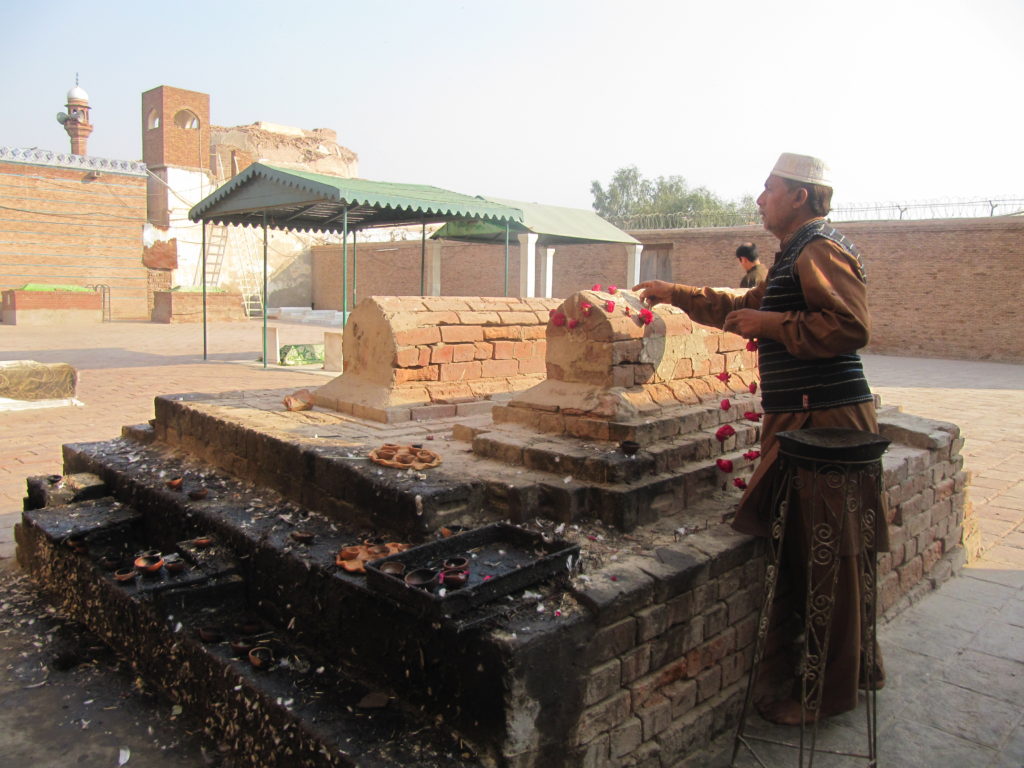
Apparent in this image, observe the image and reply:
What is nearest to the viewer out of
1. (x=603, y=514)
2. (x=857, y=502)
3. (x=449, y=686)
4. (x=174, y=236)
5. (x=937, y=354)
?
(x=449, y=686)

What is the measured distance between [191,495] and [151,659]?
936 millimetres

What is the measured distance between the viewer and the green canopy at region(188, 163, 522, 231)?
29.8 ft

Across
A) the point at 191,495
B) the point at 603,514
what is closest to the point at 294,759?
the point at 603,514

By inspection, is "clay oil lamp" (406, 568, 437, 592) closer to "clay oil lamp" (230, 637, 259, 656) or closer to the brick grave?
the brick grave

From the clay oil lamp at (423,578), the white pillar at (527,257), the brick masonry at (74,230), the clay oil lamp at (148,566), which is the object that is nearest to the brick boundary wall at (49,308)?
the brick masonry at (74,230)

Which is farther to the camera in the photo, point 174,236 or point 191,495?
point 174,236

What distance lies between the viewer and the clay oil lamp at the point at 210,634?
2849 mm

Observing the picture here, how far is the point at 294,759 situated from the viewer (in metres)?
2.29

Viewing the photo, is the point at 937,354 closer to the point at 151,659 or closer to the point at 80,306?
the point at 151,659

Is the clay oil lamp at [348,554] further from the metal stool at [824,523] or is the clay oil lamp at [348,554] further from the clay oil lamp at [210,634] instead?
the metal stool at [824,523]

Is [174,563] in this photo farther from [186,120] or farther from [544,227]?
[186,120]

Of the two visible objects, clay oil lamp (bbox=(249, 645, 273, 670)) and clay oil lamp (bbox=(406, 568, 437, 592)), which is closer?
clay oil lamp (bbox=(406, 568, 437, 592))

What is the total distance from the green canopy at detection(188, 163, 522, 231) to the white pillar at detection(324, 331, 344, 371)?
1.76 m

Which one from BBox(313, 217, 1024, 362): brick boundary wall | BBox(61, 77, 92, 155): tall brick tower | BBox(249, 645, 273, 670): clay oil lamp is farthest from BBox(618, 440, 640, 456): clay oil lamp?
BBox(61, 77, 92, 155): tall brick tower
